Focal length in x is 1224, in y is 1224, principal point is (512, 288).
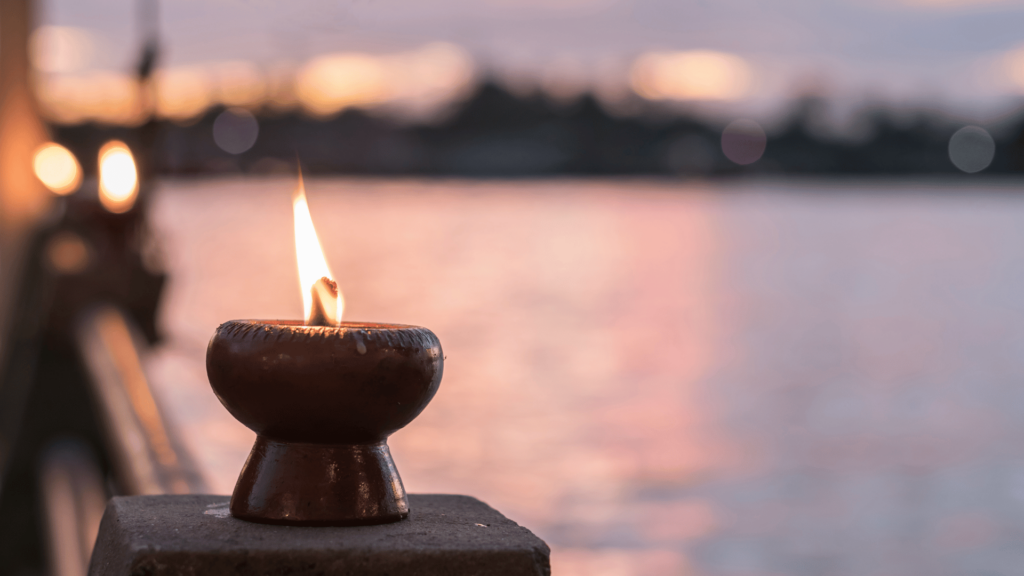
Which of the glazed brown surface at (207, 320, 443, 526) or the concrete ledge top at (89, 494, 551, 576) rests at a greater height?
the glazed brown surface at (207, 320, 443, 526)

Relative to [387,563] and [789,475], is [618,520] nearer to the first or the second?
[789,475]

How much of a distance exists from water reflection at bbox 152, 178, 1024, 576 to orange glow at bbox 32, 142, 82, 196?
55.5 inches

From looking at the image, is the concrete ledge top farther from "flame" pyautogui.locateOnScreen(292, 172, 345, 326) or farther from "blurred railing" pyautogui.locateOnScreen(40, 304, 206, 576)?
"blurred railing" pyautogui.locateOnScreen(40, 304, 206, 576)

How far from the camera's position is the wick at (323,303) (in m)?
1.24

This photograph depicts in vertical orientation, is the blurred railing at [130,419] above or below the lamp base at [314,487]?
above

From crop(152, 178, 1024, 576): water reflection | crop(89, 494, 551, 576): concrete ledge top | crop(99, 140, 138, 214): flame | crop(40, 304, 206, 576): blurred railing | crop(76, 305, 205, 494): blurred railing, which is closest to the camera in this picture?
crop(89, 494, 551, 576): concrete ledge top

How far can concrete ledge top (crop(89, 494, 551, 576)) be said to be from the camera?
1.14 m

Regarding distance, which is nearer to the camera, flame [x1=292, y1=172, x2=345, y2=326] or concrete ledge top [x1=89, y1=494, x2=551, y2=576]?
concrete ledge top [x1=89, y1=494, x2=551, y2=576]

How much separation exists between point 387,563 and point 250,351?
Result: 24 centimetres

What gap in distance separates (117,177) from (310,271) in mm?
4651

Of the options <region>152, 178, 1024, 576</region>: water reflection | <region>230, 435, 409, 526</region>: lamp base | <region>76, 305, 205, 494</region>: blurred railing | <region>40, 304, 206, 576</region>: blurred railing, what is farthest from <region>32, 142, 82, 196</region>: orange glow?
<region>230, 435, 409, 526</region>: lamp base

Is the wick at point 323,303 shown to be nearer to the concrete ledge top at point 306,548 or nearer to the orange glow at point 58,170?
the concrete ledge top at point 306,548

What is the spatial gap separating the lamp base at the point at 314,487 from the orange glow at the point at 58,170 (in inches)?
266

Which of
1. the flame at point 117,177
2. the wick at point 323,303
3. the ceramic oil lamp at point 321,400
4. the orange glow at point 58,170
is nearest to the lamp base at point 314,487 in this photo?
the ceramic oil lamp at point 321,400
